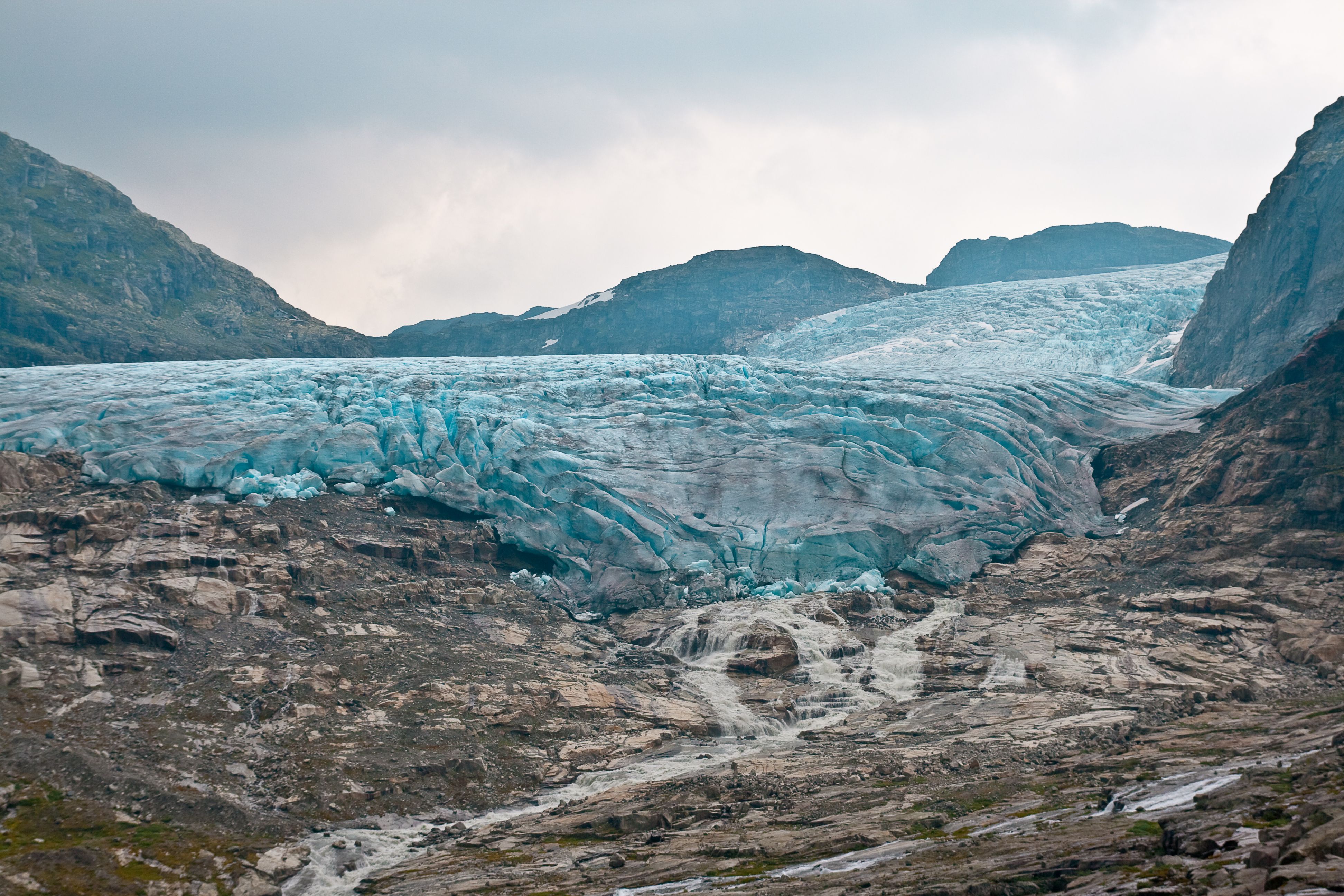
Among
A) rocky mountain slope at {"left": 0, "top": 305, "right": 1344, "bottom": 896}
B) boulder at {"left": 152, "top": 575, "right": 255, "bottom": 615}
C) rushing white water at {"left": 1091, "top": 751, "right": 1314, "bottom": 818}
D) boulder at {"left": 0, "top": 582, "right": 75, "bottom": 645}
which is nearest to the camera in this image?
rushing white water at {"left": 1091, "top": 751, "right": 1314, "bottom": 818}

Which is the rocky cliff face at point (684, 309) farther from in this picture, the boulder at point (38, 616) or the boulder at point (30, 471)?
the boulder at point (38, 616)

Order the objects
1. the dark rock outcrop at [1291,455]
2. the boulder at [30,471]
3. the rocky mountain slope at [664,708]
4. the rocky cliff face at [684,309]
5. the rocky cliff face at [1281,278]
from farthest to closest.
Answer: the rocky cliff face at [684,309]
the rocky cliff face at [1281,278]
the boulder at [30,471]
the dark rock outcrop at [1291,455]
the rocky mountain slope at [664,708]

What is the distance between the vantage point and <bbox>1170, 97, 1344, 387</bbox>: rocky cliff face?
76875 mm

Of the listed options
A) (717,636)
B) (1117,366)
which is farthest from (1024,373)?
(717,636)

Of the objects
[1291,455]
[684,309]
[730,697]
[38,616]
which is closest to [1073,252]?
[684,309]

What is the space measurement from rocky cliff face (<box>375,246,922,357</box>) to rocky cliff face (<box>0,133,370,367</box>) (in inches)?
717

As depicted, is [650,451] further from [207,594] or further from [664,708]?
[207,594]

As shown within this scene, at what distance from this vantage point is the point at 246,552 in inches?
1949

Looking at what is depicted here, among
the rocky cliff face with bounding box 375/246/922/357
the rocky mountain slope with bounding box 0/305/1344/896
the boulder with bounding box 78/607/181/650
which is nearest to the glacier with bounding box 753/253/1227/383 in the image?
the rocky cliff face with bounding box 375/246/922/357

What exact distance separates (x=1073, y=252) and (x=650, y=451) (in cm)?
11605

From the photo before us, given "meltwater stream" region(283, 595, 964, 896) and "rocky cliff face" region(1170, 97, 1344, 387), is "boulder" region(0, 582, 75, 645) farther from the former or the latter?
"rocky cliff face" region(1170, 97, 1344, 387)

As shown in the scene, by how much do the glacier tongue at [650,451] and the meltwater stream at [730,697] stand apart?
15.7 feet

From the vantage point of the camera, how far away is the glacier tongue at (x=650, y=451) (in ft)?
183

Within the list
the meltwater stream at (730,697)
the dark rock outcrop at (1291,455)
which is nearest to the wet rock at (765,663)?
the meltwater stream at (730,697)
